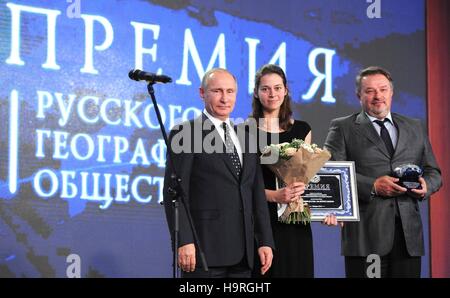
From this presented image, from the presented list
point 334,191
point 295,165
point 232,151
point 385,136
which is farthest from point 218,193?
point 385,136

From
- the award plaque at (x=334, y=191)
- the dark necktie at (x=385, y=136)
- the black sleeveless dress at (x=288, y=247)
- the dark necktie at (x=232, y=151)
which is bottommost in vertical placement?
the black sleeveless dress at (x=288, y=247)

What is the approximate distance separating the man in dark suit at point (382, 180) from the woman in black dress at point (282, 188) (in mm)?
222

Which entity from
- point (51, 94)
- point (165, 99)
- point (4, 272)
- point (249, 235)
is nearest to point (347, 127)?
point (249, 235)

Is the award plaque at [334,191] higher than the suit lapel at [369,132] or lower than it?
lower

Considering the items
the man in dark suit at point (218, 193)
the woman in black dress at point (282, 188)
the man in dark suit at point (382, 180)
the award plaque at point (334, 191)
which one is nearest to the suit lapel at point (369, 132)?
the man in dark suit at point (382, 180)

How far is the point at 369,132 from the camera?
4.28 m

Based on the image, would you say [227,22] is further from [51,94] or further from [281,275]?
[281,275]

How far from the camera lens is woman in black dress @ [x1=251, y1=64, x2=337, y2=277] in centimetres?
399

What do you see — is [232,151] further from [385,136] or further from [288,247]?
[385,136]

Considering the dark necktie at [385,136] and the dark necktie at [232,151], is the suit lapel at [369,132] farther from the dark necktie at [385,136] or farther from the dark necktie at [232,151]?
the dark necktie at [232,151]

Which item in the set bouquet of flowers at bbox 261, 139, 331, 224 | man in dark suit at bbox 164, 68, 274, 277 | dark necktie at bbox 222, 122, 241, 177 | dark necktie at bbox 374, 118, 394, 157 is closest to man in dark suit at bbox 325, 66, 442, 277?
dark necktie at bbox 374, 118, 394, 157

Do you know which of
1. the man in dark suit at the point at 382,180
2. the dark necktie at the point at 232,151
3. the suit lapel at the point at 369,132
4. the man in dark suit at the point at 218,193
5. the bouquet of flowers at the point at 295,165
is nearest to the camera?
the man in dark suit at the point at 218,193

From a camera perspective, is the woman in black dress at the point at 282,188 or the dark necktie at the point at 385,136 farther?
the dark necktie at the point at 385,136

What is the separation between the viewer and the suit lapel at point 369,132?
4.26 m
